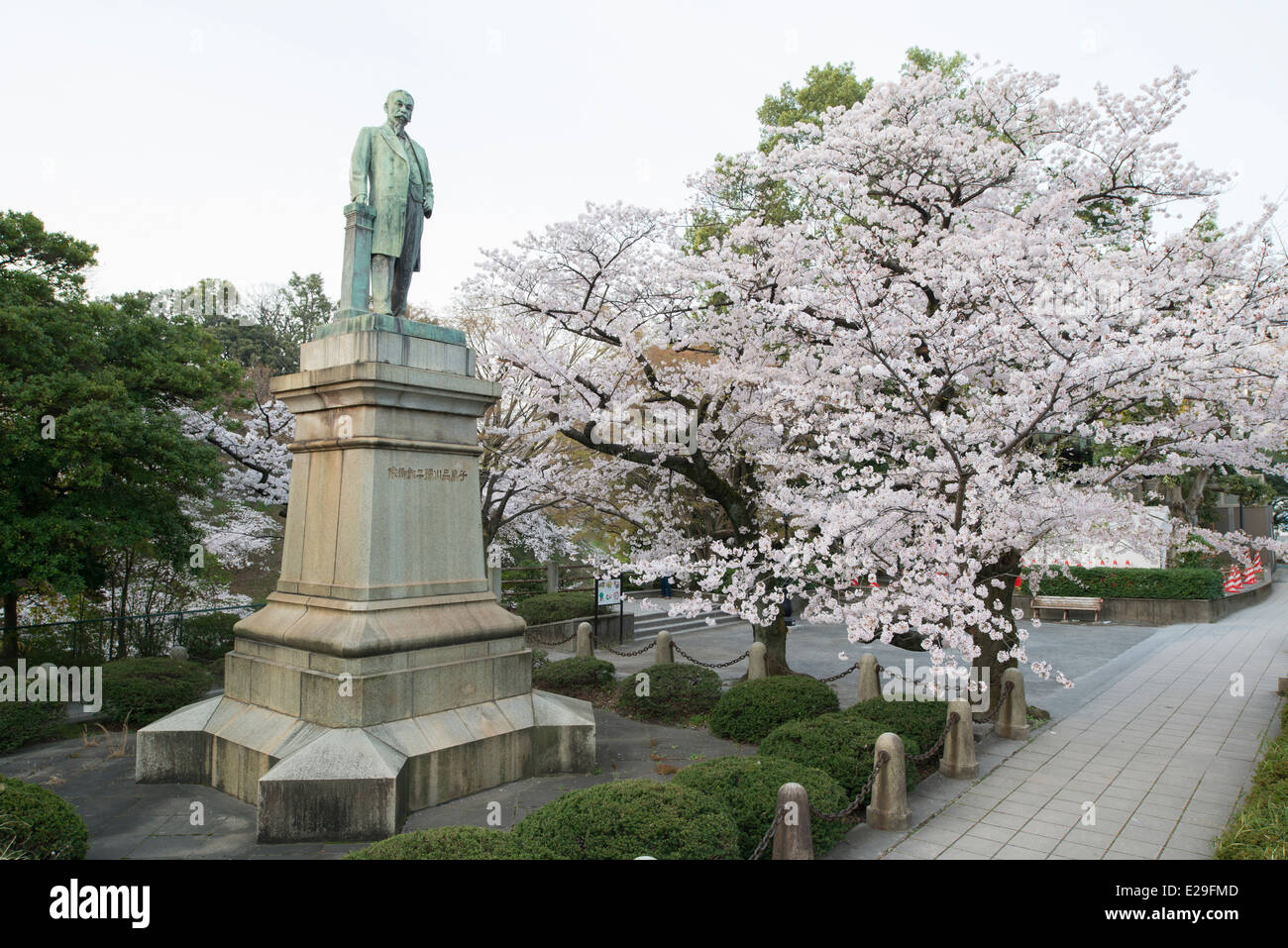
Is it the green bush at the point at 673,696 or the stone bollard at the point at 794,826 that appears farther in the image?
the green bush at the point at 673,696

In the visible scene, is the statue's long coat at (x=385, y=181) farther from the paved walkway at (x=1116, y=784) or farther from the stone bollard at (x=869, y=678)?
the stone bollard at (x=869, y=678)

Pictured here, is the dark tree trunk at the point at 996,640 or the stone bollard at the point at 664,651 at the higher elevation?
the dark tree trunk at the point at 996,640

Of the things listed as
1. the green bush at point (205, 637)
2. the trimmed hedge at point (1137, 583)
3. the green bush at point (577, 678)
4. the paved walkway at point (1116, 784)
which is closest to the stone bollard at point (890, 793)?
the paved walkway at point (1116, 784)

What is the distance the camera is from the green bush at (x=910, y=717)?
8.91 meters

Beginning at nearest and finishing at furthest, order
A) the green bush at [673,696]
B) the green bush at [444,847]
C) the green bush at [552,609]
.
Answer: the green bush at [444,847] < the green bush at [673,696] < the green bush at [552,609]

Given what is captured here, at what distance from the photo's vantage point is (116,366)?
42.3ft

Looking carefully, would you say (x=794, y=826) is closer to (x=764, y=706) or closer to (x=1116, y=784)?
(x=764, y=706)

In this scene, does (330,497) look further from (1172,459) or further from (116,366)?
(1172,459)

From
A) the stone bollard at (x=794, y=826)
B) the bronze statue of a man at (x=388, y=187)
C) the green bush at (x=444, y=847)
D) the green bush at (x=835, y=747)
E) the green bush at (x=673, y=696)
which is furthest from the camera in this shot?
the green bush at (x=673, y=696)

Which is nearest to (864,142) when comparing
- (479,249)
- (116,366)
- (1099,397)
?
(1099,397)

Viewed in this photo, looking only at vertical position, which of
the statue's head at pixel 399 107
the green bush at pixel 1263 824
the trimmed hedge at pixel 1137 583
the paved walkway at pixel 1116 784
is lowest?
the paved walkway at pixel 1116 784

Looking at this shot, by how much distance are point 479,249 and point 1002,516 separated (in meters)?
9.17

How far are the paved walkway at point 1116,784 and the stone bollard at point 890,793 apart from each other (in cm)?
16

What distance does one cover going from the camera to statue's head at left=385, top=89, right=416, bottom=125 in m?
8.10
